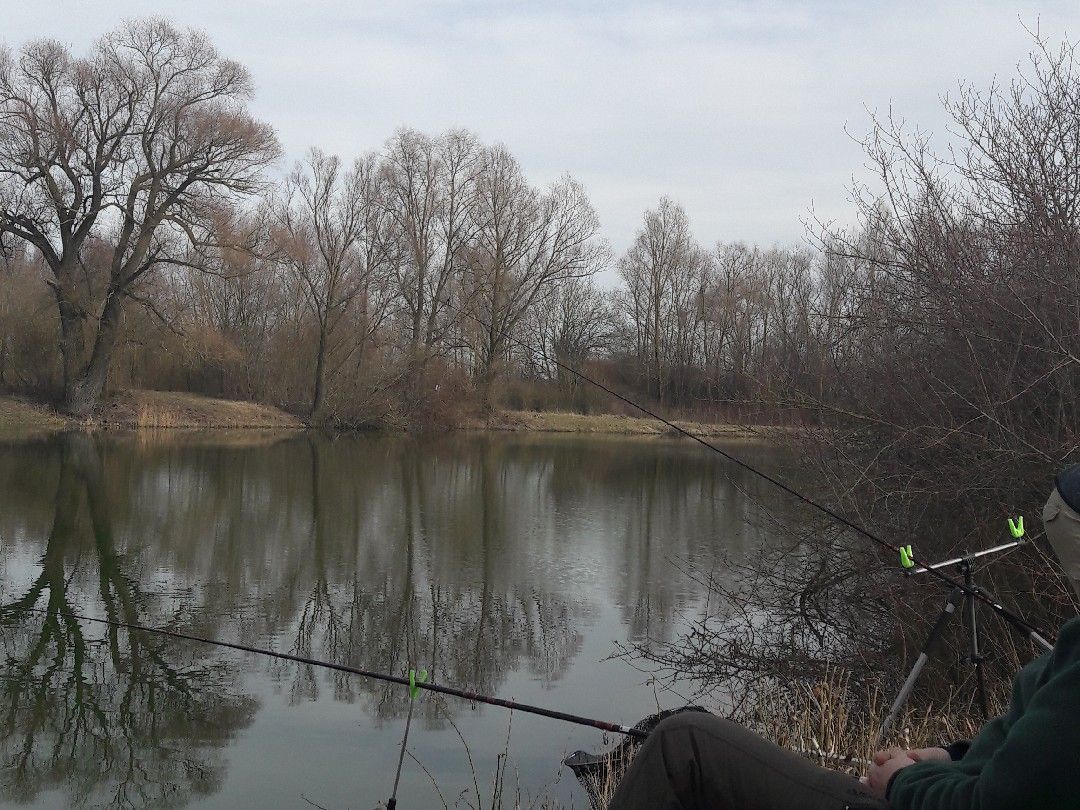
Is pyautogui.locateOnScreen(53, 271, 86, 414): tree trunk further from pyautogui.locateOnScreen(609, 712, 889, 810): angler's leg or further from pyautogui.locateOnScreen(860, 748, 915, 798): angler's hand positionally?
pyautogui.locateOnScreen(860, 748, 915, 798): angler's hand

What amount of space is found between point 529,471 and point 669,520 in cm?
683

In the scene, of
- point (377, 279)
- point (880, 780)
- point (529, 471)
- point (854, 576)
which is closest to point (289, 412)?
point (377, 279)

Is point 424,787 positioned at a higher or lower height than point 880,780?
lower

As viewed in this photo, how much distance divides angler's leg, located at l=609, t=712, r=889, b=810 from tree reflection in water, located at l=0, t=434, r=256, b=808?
3305mm

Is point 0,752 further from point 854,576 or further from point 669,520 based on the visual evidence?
point 669,520

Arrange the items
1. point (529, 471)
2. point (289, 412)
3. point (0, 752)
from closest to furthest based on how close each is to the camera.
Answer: point (0, 752), point (529, 471), point (289, 412)

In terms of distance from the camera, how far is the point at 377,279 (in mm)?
32000

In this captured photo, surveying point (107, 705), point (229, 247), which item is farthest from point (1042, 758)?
point (229, 247)

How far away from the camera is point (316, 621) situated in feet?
24.6

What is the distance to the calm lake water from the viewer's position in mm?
4957

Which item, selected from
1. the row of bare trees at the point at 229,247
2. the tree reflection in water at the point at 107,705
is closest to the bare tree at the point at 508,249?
the row of bare trees at the point at 229,247

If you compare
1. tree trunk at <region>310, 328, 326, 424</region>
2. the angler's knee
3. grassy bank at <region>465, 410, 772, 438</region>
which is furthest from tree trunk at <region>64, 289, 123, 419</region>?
the angler's knee

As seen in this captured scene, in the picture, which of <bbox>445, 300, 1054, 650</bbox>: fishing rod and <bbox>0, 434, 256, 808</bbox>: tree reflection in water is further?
Answer: <bbox>0, 434, 256, 808</bbox>: tree reflection in water

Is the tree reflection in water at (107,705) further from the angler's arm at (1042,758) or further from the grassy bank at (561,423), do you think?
the grassy bank at (561,423)
